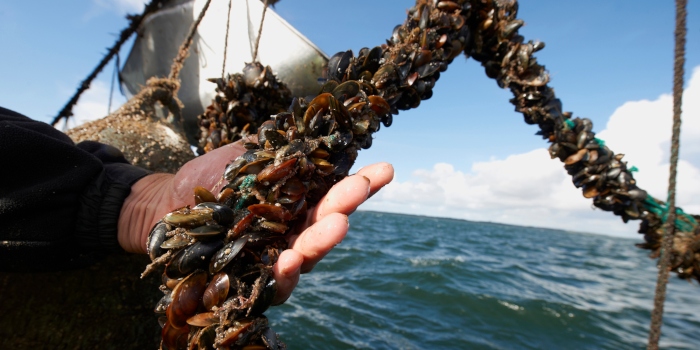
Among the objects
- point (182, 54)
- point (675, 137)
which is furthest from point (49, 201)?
point (675, 137)

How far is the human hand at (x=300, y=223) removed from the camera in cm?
108

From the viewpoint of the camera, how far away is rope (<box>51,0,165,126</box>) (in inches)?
158

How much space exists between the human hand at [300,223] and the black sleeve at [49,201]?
8 centimetres

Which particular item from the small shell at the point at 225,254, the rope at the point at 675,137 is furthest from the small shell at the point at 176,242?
the rope at the point at 675,137

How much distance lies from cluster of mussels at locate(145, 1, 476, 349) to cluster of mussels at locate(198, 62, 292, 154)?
3.65 ft

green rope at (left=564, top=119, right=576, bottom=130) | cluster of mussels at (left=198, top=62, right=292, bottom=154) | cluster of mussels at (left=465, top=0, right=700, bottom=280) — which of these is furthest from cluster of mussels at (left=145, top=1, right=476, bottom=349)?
green rope at (left=564, top=119, right=576, bottom=130)

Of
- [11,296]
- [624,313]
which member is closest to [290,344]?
[11,296]

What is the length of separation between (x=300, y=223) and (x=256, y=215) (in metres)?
0.25

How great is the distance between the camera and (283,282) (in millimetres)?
1058

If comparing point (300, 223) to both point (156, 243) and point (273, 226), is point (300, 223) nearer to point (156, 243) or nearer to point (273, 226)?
point (273, 226)

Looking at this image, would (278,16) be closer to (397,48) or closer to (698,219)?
(397,48)

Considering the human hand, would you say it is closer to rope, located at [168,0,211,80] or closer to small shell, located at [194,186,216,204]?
small shell, located at [194,186,216,204]

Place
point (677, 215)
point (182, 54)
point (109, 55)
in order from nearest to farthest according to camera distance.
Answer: point (677, 215) < point (182, 54) < point (109, 55)

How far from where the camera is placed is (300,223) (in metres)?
1.35
